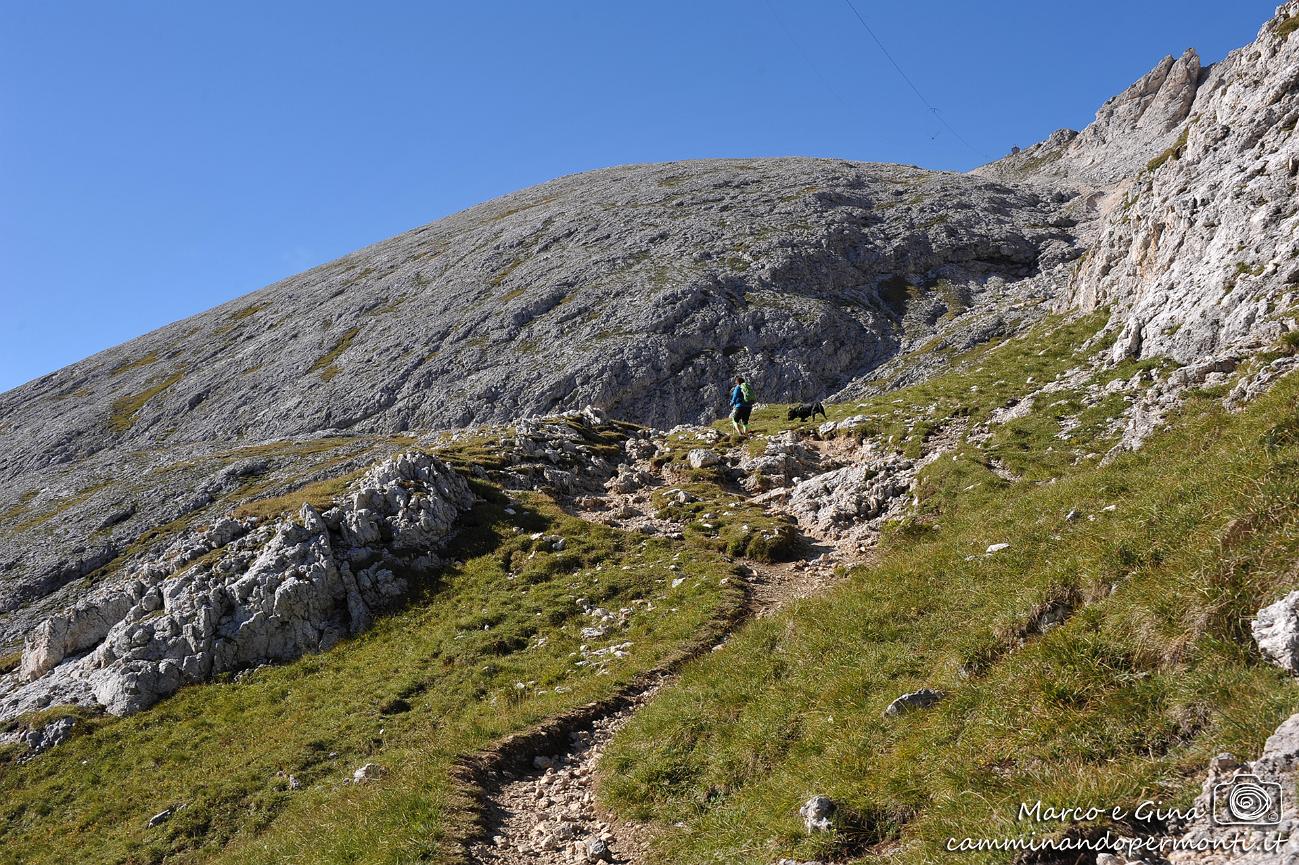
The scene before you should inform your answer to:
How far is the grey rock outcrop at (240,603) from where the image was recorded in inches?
1038

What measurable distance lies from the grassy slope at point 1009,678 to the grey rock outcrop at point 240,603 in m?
17.9

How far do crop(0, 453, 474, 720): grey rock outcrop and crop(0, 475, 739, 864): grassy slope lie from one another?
1313 millimetres

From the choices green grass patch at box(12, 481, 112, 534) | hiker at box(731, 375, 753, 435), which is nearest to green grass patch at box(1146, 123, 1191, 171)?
hiker at box(731, 375, 753, 435)

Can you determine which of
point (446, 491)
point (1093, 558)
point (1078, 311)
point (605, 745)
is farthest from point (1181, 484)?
point (1078, 311)

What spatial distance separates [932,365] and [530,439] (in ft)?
161

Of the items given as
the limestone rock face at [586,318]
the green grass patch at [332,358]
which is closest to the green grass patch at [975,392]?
the limestone rock face at [586,318]

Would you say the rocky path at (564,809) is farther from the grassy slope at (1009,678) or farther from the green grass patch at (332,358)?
the green grass patch at (332,358)

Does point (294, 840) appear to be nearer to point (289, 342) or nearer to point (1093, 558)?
point (1093, 558)

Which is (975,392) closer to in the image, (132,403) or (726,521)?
(726,521)

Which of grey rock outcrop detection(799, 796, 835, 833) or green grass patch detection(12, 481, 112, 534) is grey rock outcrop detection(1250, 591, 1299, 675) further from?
green grass patch detection(12, 481, 112, 534)

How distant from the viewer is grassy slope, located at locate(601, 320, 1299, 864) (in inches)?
289

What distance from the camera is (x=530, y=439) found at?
129 feet

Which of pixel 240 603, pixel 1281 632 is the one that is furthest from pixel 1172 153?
pixel 240 603

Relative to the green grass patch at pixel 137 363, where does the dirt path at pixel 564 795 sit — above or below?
below
